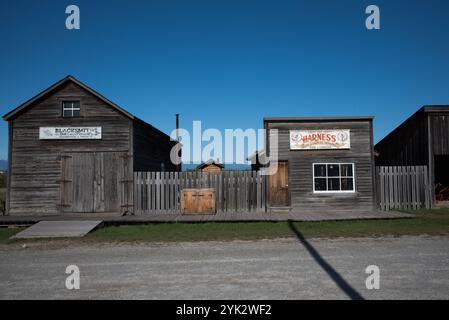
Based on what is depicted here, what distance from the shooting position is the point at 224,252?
29.3 ft

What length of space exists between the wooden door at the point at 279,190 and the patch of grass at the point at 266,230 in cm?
376

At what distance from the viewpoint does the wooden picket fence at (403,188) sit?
57.7 ft

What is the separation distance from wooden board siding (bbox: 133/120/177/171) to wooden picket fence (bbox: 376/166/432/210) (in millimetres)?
12521

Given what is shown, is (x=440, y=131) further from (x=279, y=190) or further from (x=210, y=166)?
(x=210, y=166)

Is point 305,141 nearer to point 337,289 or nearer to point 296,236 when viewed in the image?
point 296,236

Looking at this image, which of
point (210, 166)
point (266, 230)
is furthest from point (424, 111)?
point (210, 166)

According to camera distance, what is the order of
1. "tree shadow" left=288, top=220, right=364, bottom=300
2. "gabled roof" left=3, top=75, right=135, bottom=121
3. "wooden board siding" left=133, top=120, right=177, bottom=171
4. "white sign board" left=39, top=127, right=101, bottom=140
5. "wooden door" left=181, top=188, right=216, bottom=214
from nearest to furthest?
"tree shadow" left=288, top=220, right=364, bottom=300 → "wooden door" left=181, top=188, right=216, bottom=214 → "gabled roof" left=3, top=75, right=135, bottom=121 → "white sign board" left=39, top=127, right=101, bottom=140 → "wooden board siding" left=133, top=120, right=177, bottom=171

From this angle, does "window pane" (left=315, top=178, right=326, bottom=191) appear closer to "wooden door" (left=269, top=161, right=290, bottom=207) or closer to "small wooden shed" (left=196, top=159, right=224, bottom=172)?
"wooden door" (left=269, top=161, right=290, bottom=207)

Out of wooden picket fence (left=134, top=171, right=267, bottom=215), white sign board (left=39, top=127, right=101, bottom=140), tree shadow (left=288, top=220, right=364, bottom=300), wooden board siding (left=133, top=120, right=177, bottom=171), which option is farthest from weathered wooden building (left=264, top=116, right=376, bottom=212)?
white sign board (left=39, top=127, right=101, bottom=140)

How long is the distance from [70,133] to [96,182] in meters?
2.78

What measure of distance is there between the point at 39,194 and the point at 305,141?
13621mm

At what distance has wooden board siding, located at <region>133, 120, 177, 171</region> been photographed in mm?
18131

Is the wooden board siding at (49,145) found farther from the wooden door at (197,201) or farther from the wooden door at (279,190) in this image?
the wooden door at (279,190)

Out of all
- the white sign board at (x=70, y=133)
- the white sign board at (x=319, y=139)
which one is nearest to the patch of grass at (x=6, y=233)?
the white sign board at (x=70, y=133)
